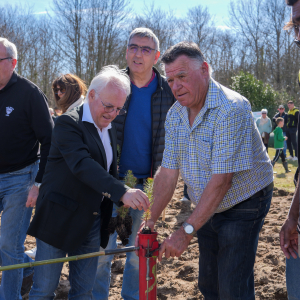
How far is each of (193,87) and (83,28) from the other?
25312mm

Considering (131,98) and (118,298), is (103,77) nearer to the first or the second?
(131,98)

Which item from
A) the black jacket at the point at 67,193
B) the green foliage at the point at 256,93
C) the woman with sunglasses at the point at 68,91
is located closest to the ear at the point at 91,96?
the black jacket at the point at 67,193

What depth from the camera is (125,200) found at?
6.81 ft

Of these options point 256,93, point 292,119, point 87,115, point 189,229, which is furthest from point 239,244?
point 256,93

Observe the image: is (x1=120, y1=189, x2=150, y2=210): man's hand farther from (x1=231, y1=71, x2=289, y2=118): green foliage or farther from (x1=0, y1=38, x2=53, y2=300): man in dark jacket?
(x1=231, y1=71, x2=289, y2=118): green foliage

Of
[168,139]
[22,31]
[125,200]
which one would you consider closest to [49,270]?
[125,200]

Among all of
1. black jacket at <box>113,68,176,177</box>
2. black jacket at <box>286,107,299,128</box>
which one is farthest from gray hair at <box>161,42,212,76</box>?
black jacket at <box>286,107,299,128</box>

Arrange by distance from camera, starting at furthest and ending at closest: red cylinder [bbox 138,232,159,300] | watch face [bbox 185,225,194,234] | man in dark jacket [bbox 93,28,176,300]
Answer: man in dark jacket [bbox 93,28,176,300], watch face [bbox 185,225,194,234], red cylinder [bbox 138,232,159,300]

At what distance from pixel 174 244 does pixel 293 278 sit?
2.49 feet

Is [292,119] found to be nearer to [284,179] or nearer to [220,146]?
[284,179]

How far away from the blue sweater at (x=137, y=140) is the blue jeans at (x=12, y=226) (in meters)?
0.97

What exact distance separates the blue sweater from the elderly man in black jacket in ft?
2.56

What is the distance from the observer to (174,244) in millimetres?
2082

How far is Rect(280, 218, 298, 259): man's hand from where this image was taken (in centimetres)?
217
